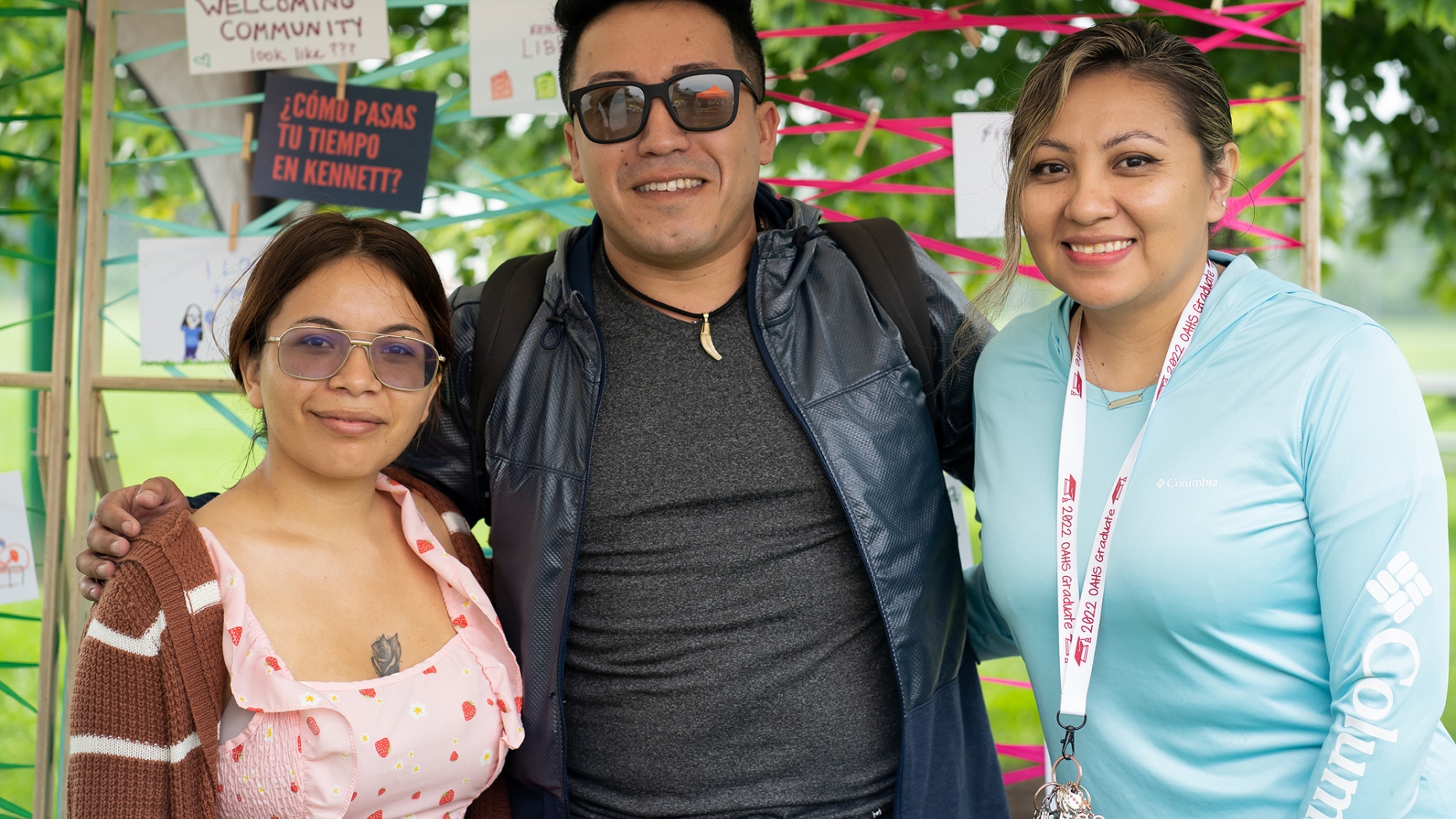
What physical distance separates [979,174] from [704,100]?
4.27 feet

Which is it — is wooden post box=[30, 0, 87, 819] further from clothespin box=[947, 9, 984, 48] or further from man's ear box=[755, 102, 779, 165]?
clothespin box=[947, 9, 984, 48]

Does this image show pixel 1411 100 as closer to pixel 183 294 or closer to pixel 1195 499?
pixel 1195 499

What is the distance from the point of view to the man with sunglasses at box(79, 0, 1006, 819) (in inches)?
82.3

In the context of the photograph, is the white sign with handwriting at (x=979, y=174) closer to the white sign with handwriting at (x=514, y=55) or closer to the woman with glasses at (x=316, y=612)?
the white sign with handwriting at (x=514, y=55)

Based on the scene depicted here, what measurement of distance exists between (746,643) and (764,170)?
309 cm

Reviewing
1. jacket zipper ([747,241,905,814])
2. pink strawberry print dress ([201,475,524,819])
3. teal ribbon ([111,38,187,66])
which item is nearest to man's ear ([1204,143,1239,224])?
jacket zipper ([747,241,905,814])

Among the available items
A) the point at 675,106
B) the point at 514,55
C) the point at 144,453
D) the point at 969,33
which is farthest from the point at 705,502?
the point at 144,453

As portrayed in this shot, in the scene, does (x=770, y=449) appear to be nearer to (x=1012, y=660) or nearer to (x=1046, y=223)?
(x=1046, y=223)

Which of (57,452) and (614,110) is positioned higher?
(614,110)

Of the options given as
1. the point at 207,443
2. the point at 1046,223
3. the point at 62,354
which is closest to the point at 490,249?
the point at 62,354

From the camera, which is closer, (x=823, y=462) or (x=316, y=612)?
(x=316, y=612)

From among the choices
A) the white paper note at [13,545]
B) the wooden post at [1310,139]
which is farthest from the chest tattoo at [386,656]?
the wooden post at [1310,139]

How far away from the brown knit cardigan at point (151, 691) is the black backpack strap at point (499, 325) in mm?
626

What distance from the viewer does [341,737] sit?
1.80 m
